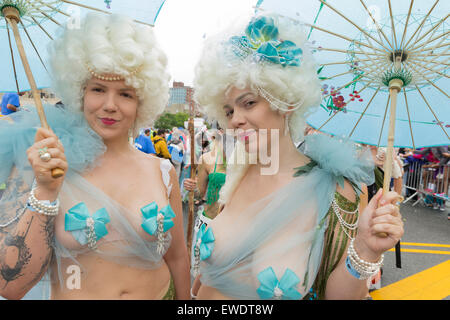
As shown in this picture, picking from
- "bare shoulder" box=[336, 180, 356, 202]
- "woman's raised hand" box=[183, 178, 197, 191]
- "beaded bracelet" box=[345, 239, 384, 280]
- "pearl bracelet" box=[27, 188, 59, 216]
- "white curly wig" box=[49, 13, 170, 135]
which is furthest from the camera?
"woman's raised hand" box=[183, 178, 197, 191]

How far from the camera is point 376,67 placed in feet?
4.90

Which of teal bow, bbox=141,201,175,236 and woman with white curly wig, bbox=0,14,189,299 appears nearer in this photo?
woman with white curly wig, bbox=0,14,189,299

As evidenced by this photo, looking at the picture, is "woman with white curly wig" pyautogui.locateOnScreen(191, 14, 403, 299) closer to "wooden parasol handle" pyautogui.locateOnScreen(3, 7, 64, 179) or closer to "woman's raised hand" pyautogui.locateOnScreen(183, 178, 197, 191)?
"wooden parasol handle" pyautogui.locateOnScreen(3, 7, 64, 179)

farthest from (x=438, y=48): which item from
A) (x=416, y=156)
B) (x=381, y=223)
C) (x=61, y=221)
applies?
(x=416, y=156)

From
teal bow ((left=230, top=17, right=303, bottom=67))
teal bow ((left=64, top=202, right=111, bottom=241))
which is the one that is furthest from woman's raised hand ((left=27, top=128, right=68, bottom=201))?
teal bow ((left=230, top=17, right=303, bottom=67))

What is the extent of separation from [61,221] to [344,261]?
1281 millimetres

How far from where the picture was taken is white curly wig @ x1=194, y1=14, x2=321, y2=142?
4.76 ft

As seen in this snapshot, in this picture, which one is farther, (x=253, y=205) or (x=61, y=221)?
(x=253, y=205)

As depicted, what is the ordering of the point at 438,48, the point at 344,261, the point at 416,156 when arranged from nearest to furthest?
the point at 344,261, the point at 438,48, the point at 416,156

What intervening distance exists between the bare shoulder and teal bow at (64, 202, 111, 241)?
3.62 feet

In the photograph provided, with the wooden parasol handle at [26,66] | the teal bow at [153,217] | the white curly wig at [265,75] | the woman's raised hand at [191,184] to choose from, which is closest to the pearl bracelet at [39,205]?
the wooden parasol handle at [26,66]

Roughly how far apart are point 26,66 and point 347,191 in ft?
4.84

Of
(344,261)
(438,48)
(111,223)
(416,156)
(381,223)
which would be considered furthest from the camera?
(416,156)
